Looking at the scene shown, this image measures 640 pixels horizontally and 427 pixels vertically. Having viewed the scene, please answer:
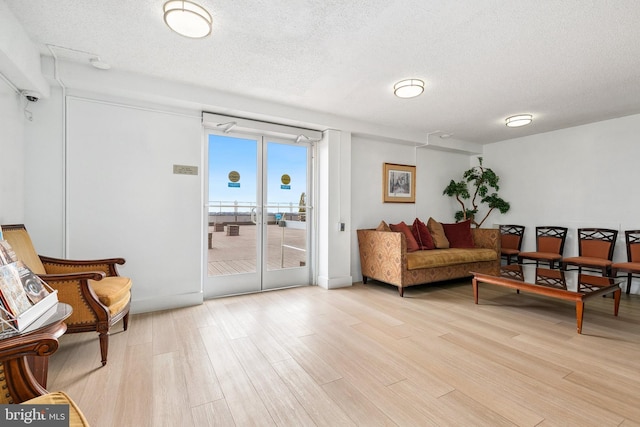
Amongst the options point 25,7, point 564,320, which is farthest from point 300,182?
point 564,320

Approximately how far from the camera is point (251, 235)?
4102 millimetres

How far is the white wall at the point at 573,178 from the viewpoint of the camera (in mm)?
4180

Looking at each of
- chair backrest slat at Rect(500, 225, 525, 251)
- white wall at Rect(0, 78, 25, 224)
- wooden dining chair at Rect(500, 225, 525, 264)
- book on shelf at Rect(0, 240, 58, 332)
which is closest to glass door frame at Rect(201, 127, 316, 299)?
white wall at Rect(0, 78, 25, 224)

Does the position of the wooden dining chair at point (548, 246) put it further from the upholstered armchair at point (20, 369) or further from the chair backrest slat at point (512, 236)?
the upholstered armchair at point (20, 369)

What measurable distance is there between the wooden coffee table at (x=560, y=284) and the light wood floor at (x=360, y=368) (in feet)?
1.01

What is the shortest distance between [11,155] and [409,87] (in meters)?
3.70

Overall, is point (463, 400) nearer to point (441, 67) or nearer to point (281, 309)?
point (281, 309)

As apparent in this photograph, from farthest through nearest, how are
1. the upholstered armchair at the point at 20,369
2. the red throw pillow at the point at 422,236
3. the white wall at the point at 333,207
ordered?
the red throw pillow at the point at 422,236 < the white wall at the point at 333,207 < the upholstered armchair at the point at 20,369

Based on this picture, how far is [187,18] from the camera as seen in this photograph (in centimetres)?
198

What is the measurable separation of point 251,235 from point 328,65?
2.43m

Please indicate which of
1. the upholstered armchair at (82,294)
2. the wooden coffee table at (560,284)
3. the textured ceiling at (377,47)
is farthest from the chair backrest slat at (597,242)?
the upholstered armchair at (82,294)

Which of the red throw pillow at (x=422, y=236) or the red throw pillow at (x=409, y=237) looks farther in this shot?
the red throw pillow at (x=422, y=236)

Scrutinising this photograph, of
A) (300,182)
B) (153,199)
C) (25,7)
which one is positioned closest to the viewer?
(25,7)

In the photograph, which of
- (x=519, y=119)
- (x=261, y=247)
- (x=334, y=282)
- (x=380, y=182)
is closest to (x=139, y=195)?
(x=261, y=247)
